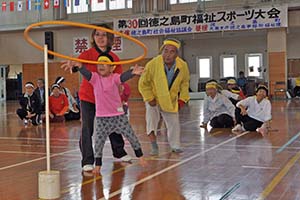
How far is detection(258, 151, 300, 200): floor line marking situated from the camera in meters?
3.76

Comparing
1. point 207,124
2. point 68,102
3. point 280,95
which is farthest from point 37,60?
point 207,124

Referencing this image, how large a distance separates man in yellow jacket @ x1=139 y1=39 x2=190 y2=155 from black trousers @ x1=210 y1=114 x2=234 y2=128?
11.2ft

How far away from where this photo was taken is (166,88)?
19.5 feet

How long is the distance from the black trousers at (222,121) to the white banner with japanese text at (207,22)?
43.9 feet

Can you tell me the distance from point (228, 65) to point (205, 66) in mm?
1462

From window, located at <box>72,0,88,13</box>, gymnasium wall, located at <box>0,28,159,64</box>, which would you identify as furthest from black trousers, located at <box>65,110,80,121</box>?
window, located at <box>72,0,88,13</box>

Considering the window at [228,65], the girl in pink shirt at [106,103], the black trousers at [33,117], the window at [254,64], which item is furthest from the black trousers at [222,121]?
the window at [228,65]

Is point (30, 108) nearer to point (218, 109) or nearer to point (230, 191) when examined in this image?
point (218, 109)

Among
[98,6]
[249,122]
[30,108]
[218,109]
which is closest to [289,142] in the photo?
[249,122]

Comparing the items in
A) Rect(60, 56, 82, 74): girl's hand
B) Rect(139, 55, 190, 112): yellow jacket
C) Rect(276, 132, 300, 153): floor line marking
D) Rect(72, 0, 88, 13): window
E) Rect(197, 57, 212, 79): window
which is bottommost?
Rect(276, 132, 300, 153): floor line marking

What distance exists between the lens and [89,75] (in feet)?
15.4

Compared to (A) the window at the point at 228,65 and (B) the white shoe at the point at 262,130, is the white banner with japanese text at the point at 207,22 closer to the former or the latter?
(A) the window at the point at 228,65

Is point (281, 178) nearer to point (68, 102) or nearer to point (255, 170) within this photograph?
point (255, 170)

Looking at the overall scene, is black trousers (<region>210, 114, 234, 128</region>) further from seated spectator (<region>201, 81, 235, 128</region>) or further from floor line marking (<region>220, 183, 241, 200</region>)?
floor line marking (<region>220, 183, 241, 200</region>)
